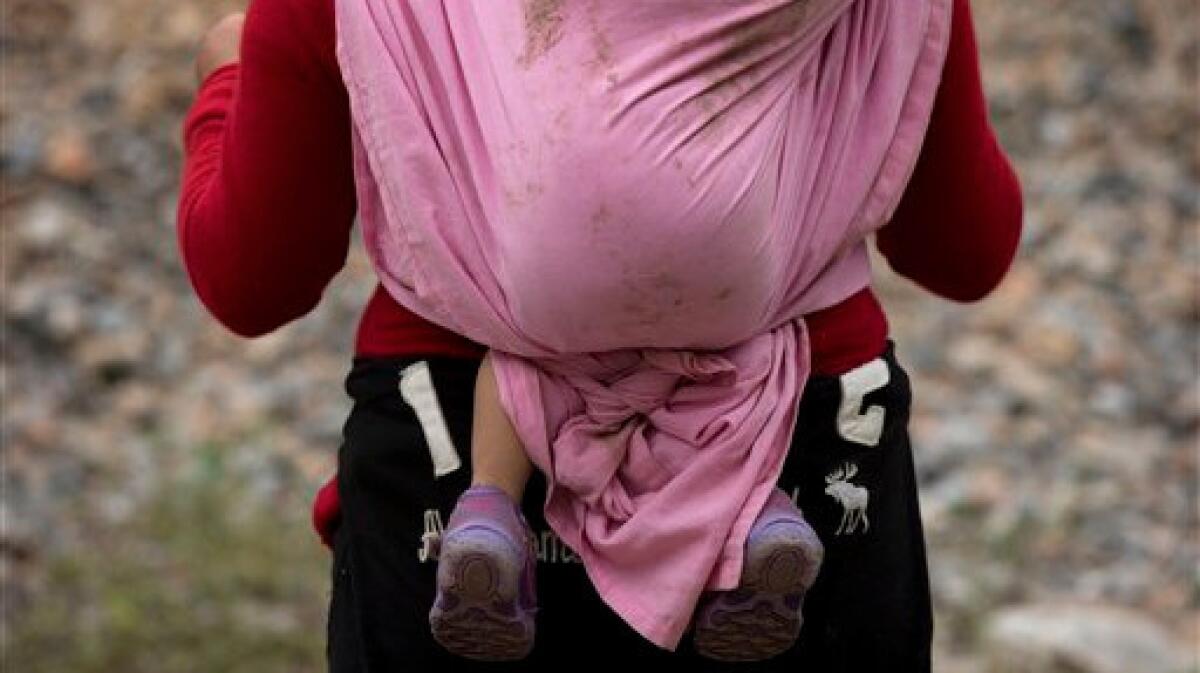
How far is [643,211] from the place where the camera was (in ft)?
7.45

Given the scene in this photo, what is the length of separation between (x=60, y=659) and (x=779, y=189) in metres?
3.06

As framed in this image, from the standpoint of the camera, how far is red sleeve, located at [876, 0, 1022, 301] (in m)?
2.60

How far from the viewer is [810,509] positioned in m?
2.52

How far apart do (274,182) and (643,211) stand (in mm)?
418

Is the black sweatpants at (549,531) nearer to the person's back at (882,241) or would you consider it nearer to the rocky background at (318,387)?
the person's back at (882,241)

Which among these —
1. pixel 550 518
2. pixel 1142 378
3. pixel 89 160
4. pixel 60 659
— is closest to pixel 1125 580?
pixel 1142 378

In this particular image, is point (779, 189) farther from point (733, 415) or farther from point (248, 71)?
point (248, 71)

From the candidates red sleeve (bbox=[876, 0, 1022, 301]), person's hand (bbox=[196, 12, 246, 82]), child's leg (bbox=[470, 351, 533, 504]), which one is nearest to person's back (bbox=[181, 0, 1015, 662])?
red sleeve (bbox=[876, 0, 1022, 301])

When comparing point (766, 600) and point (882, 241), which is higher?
point (882, 241)

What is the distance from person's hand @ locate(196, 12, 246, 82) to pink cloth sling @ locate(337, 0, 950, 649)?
0.38m

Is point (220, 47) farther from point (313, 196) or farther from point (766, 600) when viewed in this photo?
point (766, 600)

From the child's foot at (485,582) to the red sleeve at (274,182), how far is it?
12.4 inches

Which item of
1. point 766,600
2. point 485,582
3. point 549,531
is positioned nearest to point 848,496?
point 766,600

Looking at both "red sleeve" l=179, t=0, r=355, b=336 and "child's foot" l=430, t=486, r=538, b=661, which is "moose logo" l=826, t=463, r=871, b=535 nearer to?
"child's foot" l=430, t=486, r=538, b=661
